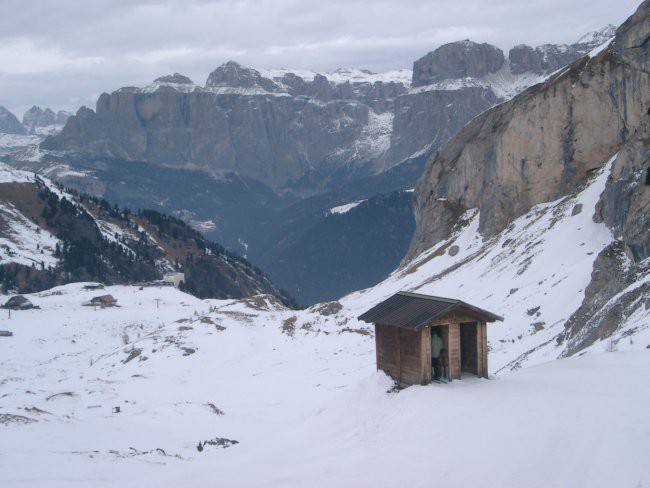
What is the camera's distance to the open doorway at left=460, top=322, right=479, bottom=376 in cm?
2353

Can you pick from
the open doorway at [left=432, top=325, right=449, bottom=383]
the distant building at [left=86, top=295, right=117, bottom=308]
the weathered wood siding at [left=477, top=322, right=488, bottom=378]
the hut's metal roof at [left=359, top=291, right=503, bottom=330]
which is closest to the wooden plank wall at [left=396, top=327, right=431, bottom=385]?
the hut's metal roof at [left=359, top=291, right=503, bottom=330]

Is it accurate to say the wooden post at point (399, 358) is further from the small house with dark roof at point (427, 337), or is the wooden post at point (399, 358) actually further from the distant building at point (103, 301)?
the distant building at point (103, 301)

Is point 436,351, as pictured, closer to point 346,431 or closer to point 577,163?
point 346,431

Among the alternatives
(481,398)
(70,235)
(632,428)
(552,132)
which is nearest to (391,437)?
(481,398)

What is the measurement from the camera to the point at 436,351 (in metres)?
23.1

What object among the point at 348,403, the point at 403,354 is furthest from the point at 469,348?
the point at 348,403

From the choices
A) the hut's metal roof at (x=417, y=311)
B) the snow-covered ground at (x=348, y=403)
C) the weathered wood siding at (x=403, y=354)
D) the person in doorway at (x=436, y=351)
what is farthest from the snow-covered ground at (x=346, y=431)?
the hut's metal roof at (x=417, y=311)

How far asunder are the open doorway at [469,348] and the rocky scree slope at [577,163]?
7111mm

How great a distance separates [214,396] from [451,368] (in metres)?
22.2

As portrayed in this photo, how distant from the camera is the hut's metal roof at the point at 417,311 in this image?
2250cm

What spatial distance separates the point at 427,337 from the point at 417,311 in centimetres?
120

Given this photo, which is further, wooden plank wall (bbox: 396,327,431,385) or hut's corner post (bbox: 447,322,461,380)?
hut's corner post (bbox: 447,322,461,380)

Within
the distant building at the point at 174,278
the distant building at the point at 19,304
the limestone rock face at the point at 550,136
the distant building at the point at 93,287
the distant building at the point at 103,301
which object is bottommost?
the distant building at the point at 174,278

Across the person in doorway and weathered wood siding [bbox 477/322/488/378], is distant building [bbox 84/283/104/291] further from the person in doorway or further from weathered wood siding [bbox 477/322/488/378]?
weathered wood siding [bbox 477/322/488/378]
